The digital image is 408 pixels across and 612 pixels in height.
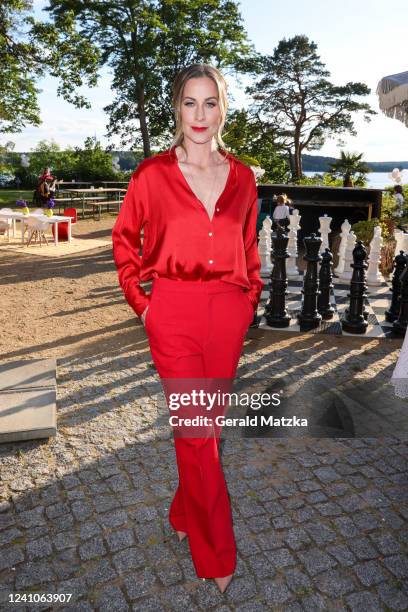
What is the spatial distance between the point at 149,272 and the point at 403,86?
3.12m

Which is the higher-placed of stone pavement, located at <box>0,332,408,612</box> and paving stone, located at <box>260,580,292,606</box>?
stone pavement, located at <box>0,332,408,612</box>

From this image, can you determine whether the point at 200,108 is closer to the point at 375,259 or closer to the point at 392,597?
the point at 392,597

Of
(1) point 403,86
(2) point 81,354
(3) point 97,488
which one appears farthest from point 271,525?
(1) point 403,86

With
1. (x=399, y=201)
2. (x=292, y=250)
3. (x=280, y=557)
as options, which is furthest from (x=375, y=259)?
(x=280, y=557)

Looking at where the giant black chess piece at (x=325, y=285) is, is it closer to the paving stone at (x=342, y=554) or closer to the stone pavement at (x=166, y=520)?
the stone pavement at (x=166, y=520)

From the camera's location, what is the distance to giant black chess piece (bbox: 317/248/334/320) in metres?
6.34

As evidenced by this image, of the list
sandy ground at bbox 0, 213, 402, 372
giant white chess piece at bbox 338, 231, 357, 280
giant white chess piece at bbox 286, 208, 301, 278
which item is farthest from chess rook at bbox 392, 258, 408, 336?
giant white chess piece at bbox 286, 208, 301, 278

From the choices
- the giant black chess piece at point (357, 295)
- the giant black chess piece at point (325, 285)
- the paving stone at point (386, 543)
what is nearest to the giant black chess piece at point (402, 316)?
the giant black chess piece at point (357, 295)

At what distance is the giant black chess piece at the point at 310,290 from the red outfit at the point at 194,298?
3.64m

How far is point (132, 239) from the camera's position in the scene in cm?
238

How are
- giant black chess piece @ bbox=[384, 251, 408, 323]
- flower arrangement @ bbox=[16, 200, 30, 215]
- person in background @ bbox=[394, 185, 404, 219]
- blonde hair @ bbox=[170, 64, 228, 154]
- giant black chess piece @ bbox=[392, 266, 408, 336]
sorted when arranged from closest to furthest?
blonde hair @ bbox=[170, 64, 228, 154], giant black chess piece @ bbox=[392, 266, 408, 336], giant black chess piece @ bbox=[384, 251, 408, 323], person in background @ bbox=[394, 185, 404, 219], flower arrangement @ bbox=[16, 200, 30, 215]

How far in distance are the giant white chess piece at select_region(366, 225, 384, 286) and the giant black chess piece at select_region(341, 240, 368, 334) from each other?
227cm

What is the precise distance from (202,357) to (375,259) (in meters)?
6.54

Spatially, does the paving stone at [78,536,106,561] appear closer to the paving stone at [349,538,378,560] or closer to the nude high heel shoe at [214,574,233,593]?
the nude high heel shoe at [214,574,233,593]
